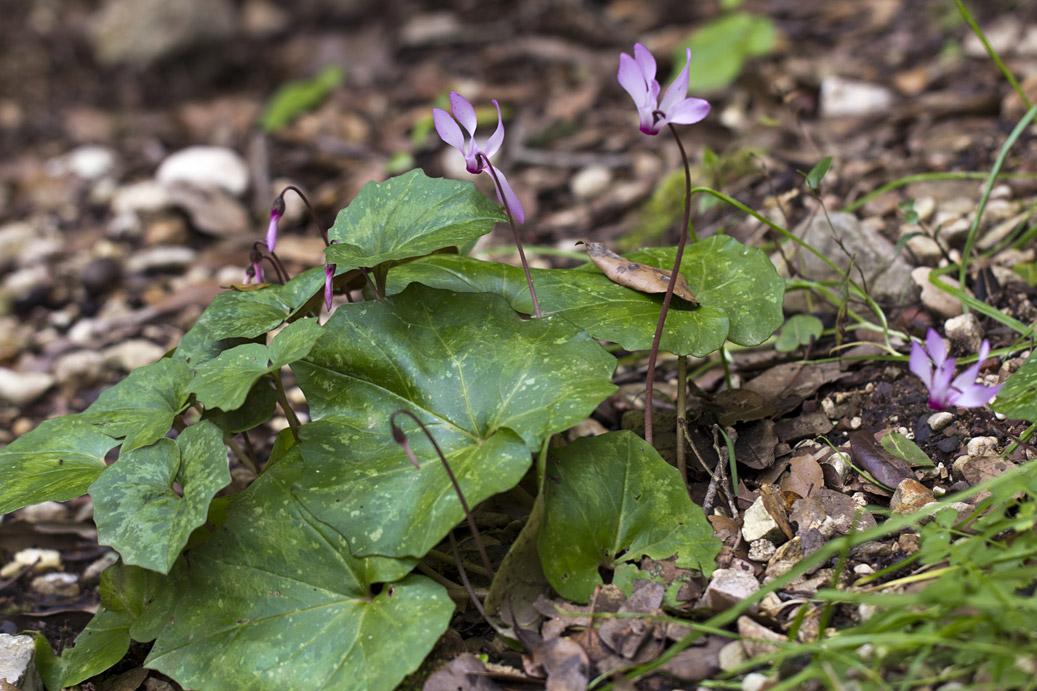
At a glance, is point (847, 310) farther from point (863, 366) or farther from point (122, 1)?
point (122, 1)

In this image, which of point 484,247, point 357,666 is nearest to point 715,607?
point 357,666

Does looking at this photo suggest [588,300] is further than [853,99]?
No

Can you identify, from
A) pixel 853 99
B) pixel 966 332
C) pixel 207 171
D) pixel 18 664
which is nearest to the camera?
pixel 18 664

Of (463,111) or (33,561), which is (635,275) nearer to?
(463,111)

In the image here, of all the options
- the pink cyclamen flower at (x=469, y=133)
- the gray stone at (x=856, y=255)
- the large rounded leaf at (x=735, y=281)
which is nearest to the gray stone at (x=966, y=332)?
the gray stone at (x=856, y=255)

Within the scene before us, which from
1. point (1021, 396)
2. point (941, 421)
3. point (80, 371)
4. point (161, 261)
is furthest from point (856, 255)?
point (161, 261)

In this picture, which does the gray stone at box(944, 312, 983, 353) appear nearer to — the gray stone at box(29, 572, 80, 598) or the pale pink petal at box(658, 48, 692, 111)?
the pale pink petal at box(658, 48, 692, 111)

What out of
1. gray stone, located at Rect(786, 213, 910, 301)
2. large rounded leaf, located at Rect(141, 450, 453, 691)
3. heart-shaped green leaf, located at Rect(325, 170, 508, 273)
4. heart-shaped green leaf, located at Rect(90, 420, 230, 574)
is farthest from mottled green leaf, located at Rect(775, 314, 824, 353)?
heart-shaped green leaf, located at Rect(90, 420, 230, 574)
